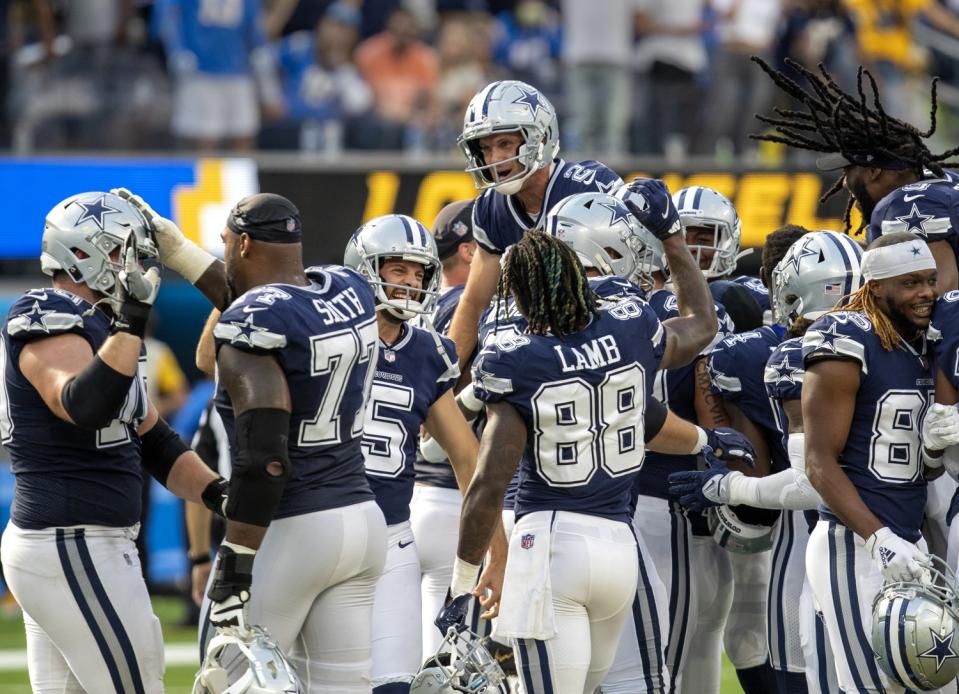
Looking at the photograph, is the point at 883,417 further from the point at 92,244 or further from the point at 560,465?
the point at 92,244

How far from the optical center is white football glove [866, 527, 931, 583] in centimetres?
471

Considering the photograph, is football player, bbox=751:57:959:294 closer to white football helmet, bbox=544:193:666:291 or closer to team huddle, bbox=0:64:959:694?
team huddle, bbox=0:64:959:694

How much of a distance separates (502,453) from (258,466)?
0.81 m

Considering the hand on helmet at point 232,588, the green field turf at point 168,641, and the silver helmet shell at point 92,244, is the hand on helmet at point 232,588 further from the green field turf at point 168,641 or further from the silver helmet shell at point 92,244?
the green field turf at point 168,641

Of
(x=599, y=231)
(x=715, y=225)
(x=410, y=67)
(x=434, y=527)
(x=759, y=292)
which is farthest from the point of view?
(x=410, y=67)

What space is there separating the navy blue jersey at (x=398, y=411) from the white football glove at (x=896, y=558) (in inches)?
61.3

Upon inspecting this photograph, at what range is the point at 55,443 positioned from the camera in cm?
466

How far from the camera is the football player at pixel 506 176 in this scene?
5957 mm

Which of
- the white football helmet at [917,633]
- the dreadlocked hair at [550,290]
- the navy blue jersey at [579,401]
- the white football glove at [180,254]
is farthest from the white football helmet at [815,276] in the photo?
the white football glove at [180,254]

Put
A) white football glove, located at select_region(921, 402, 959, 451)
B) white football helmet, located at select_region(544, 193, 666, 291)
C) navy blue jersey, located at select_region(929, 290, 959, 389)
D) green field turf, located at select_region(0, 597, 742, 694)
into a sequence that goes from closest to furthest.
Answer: white football glove, located at select_region(921, 402, 959, 451) < navy blue jersey, located at select_region(929, 290, 959, 389) < white football helmet, located at select_region(544, 193, 666, 291) < green field turf, located at select_region(0, 597, 742, 694)

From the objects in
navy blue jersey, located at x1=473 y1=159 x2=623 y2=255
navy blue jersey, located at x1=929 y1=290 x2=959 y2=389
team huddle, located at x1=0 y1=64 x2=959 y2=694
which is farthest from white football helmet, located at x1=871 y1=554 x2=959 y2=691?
navy blue jersey, located at x1=473 y1=159 x2=623 y2=255

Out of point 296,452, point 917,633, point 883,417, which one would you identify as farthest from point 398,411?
point 917,633

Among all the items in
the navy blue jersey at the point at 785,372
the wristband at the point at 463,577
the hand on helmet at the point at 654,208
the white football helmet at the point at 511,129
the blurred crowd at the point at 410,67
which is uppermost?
the blurred crowd at the point at 410,67

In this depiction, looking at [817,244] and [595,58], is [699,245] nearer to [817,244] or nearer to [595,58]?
[817,244]
